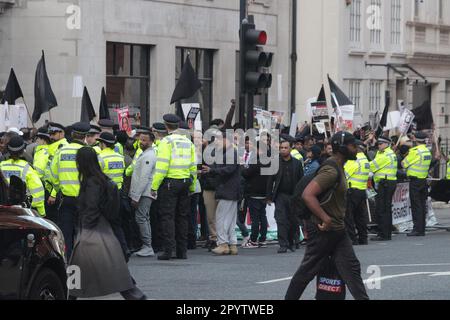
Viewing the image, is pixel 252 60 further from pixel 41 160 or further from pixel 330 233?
pixel 330 233

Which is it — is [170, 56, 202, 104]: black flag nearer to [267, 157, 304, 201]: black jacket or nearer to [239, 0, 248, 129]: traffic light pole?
[239, 0, 248, 129]: traffic light pole

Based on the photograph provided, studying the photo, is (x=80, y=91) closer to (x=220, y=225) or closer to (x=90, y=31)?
(x=90, y=31)

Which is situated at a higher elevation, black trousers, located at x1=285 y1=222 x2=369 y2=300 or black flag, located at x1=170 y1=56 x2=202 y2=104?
black flag, located at x1=170 y1=56 x2=202 y2=104

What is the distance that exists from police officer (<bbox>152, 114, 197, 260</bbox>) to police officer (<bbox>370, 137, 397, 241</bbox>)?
17.0 ft

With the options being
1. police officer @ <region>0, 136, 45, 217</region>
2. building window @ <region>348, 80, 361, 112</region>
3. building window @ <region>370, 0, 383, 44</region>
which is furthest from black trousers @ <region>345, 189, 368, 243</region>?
building window @ <region>370, 0, 383, 44</region>

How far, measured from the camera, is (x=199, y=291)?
14.9m

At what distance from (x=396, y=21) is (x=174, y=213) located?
81.7ft

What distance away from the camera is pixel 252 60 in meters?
19.8

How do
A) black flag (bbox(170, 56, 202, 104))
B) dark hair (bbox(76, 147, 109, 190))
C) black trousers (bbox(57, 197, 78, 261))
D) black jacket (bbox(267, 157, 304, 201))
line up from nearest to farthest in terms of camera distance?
dark hair (bbox(76, 147, 109, 190))
black trousers (bbox(57, 197, 78, 261))
black jacket (bbox(267, 157, 304, 201))
black flag (bbox(170, 56, 202, 104))

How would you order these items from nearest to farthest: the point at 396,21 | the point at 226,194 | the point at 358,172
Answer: the point at 226,194, the point at 358,172, the point at 396,21

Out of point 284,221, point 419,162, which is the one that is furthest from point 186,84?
point 284,221

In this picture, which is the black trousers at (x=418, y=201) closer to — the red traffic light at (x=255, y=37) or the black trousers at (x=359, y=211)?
the black trousers at (x=359, y=211)

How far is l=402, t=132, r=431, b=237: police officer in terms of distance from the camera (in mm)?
24062
